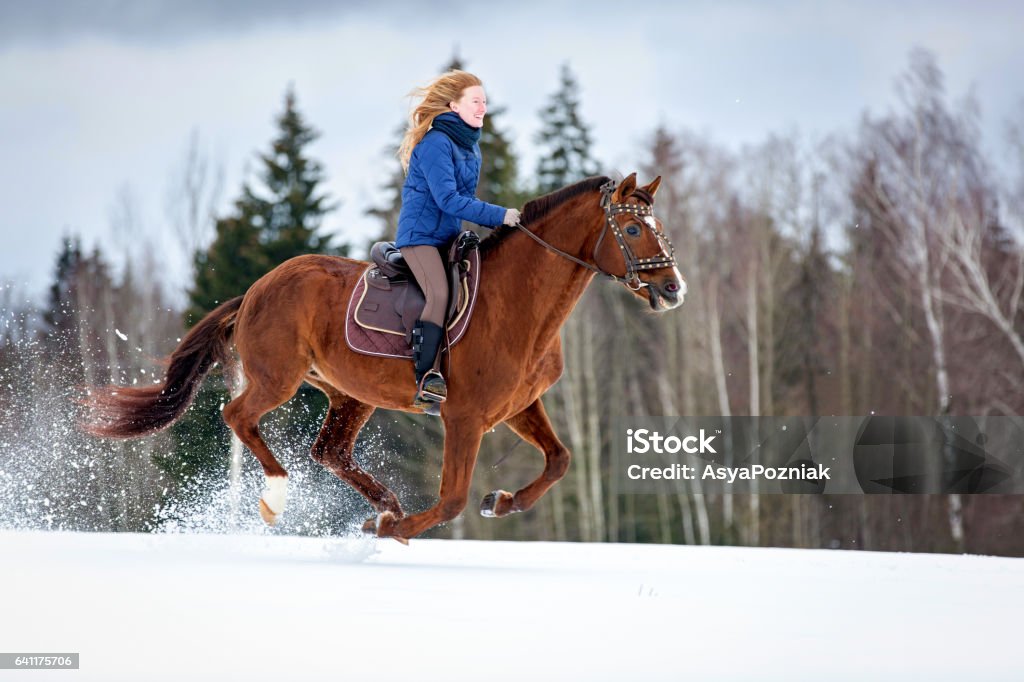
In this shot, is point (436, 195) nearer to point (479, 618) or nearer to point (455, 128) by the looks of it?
point (455, 128)

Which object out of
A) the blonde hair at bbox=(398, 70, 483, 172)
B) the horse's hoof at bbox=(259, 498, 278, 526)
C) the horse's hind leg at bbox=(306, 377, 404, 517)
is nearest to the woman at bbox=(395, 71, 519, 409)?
the blonde hair at bbox=(398, 70, 483, 172)

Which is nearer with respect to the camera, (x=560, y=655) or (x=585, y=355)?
(x=560, y=655)

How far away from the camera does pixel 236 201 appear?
2009 cm

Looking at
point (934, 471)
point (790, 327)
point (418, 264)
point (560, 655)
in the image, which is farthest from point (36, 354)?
point (790, 327)

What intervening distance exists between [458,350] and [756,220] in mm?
18067

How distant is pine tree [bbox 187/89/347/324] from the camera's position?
19.5 m

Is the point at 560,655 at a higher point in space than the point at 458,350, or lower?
lower

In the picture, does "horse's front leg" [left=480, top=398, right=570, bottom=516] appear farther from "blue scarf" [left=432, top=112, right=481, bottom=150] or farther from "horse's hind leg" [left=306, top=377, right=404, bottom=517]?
"blue scarf" [left=432, top=112, right=481, bottom=150]

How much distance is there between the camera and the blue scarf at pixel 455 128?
564 cm

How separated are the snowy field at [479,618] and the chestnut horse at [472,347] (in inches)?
24.2

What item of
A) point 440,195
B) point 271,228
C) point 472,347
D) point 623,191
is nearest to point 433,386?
point 472,347

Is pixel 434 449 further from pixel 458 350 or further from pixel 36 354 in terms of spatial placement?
pixel 458 350

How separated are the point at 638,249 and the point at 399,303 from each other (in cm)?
141

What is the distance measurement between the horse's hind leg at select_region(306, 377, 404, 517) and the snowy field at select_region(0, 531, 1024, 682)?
47cm
